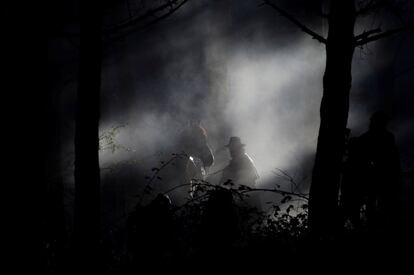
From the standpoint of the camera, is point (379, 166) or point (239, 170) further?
point (239, 170)

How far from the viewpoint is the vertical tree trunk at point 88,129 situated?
6.73 metres

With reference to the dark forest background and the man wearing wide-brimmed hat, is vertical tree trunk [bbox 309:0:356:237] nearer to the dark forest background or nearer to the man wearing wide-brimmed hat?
the dark forest background

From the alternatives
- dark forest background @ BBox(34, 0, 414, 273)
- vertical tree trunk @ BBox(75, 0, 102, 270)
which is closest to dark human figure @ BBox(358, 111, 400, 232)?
dark forest background @ BBox(34, 0, 414, 273)

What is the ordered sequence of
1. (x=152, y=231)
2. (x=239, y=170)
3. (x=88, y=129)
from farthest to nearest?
(x=239, y=170)
(x=88, y=129)
(x=152, y=231)

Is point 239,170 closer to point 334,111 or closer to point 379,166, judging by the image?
point 379,166

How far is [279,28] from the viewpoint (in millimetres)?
25359

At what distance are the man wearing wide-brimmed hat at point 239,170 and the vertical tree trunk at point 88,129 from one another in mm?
6501

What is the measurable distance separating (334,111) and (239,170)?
5.92 m

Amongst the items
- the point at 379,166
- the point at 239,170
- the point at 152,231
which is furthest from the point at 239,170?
the point at 152,231

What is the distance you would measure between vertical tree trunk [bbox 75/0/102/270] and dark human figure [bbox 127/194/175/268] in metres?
0.56

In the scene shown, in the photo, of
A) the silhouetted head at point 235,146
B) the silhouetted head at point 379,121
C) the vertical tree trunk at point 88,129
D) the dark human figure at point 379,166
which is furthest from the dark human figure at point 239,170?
the vertical tree trunk at point 88,129

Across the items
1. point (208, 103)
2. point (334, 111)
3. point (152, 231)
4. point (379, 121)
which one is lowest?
point (152, 231)

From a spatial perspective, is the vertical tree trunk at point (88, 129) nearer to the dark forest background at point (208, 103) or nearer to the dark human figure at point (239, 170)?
the dark forest background at point (208, 103)

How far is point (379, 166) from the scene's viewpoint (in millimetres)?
8203
